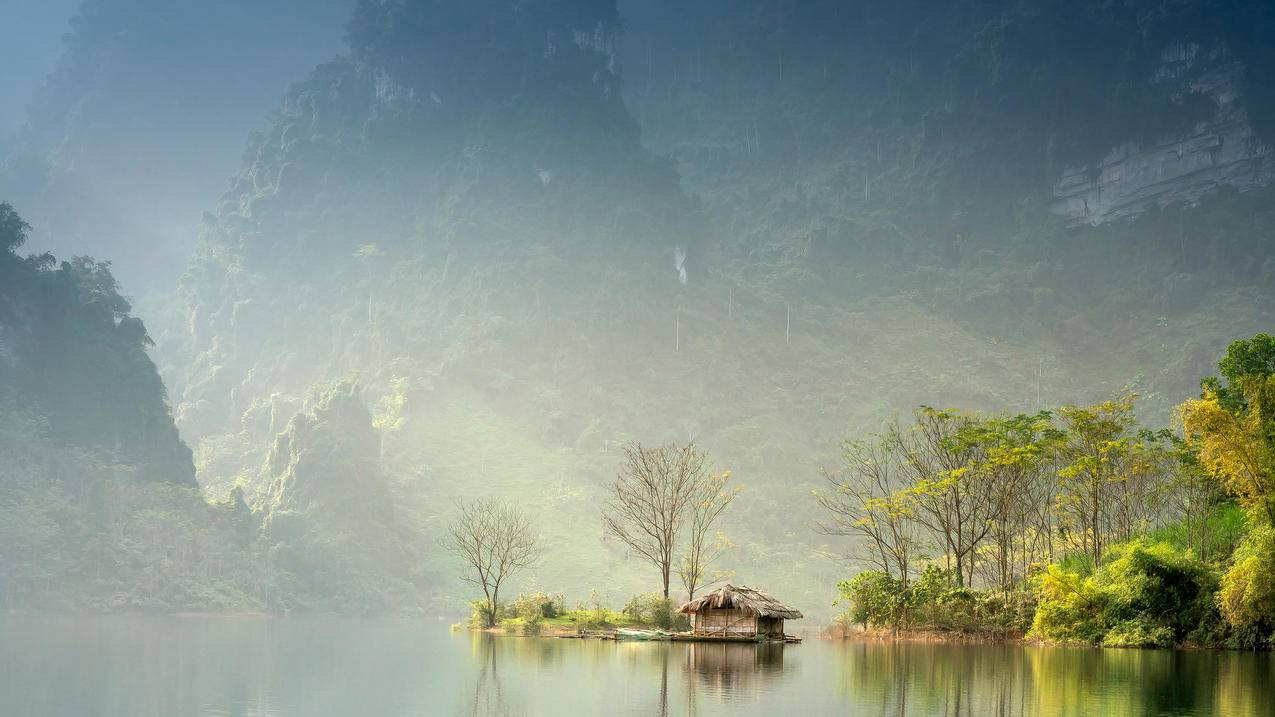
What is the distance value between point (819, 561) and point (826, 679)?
10326cm

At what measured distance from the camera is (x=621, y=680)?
30797 mm

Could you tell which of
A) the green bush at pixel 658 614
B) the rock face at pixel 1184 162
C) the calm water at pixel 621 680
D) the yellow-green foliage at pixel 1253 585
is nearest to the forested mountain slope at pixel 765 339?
the rock face at pixel 1184 162

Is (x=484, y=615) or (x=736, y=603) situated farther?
(x=484, y=615)

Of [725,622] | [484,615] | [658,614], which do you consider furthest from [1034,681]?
[484,615]

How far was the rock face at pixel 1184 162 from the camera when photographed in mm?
177625

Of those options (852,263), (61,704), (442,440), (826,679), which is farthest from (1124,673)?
(852,263)

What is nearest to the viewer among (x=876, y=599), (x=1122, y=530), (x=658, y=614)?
(x=876, y=599)

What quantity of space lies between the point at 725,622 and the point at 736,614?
2.18ft

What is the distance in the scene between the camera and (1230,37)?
626 feet

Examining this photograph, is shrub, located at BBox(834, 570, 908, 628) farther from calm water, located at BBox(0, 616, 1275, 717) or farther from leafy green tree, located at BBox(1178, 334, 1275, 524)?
leafy green tree, located at BBox(1178, 334, 1275, 524)

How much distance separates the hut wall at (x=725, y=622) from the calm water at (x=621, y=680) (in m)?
3.57

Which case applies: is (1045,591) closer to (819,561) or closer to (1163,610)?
(1163,610)

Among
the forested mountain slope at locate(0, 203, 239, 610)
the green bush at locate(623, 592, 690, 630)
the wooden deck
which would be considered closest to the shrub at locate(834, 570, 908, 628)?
the wooden deck

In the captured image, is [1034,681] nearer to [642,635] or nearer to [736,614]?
[736,614]
